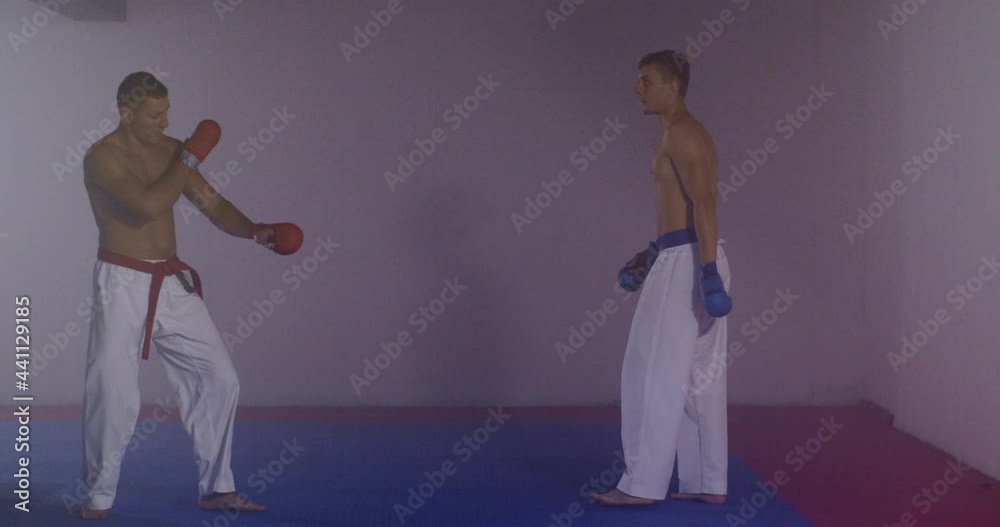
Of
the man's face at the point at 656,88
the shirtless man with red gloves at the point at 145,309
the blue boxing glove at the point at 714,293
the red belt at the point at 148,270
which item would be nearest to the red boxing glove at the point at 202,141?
the shirtless man with red gloves at the point at 145,309

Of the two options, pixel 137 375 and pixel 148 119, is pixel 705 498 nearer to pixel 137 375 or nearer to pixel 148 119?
pixel 137 375

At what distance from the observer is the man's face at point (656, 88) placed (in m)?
3.32

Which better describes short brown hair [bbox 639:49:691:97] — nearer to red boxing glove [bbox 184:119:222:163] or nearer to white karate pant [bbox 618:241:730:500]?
white karate pant [bbox 618:241:730:500]

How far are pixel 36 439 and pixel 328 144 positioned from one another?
1996mm

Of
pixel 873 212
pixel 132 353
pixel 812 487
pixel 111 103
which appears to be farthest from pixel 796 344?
pixel 111 103

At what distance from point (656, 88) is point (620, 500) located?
4.53ft

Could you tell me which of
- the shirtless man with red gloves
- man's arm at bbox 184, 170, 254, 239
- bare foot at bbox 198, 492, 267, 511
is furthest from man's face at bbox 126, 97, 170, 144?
bare foot at bbox 198, 492, 267, 511

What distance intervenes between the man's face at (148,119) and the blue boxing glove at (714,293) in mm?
1782

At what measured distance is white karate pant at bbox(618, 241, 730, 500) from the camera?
3.21m

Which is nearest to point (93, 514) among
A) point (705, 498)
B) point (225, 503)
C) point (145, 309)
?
point (225, 503)

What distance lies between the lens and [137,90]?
3096 millimetres

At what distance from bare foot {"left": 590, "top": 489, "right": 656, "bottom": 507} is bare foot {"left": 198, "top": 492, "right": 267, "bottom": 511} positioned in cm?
110

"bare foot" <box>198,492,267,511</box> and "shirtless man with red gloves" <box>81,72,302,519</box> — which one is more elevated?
"shirtless man with red gloves" <box>81,72,302,519</box>

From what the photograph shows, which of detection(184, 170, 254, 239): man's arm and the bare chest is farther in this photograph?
detection(184, 170, 254, 239): man's arm
